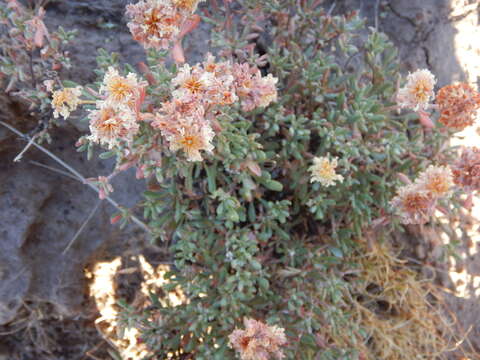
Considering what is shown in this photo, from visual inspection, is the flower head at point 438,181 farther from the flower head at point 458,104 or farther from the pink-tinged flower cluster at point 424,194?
the flower head at point 458,104

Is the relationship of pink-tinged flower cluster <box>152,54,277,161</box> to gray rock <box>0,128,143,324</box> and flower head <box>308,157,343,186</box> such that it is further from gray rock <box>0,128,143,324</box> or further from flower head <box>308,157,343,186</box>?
gray rock <box>0,128,143,324</box>

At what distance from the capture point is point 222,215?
251 centimetres

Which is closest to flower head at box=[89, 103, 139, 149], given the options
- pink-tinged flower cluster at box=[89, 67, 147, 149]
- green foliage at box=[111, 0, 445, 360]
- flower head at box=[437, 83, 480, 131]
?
pink-tinged flower cluster at box=[89, 67, 147, 149]

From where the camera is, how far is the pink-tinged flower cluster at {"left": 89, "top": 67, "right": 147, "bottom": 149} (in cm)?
170

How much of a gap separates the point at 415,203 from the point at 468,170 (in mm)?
314

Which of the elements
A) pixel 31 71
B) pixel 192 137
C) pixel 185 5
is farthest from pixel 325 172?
pixel 31 71

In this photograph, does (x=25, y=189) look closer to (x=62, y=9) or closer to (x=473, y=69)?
(x=62, y=9)

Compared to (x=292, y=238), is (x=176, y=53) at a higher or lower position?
higher

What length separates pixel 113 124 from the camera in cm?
169

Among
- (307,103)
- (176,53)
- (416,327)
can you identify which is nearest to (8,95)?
(176,53)

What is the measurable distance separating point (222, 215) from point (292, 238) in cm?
59

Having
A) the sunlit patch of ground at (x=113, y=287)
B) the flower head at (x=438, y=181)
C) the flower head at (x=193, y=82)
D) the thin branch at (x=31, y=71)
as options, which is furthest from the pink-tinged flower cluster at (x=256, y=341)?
the thin branch at (x=31, y=71)

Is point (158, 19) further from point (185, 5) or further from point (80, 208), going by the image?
point (80, 208)

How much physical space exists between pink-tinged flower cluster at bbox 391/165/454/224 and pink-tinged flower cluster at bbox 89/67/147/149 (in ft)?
4.34
